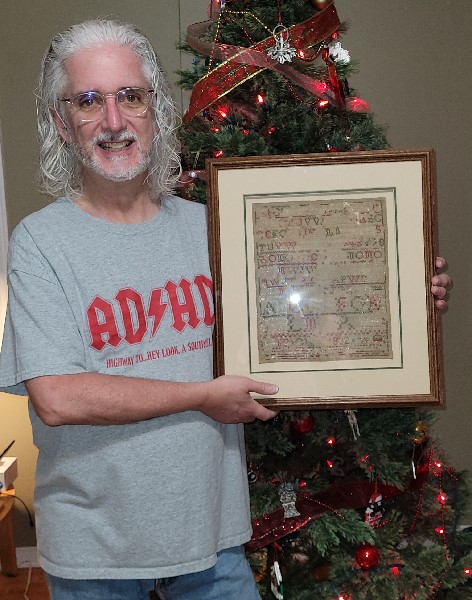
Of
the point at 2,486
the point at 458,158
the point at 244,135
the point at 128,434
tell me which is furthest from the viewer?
the point at 458,158

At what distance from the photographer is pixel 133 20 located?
3021 mm

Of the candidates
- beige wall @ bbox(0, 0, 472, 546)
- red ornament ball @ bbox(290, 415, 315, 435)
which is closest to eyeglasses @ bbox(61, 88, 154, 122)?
red ornament ball @ bbox(290, 415, 315, 435)

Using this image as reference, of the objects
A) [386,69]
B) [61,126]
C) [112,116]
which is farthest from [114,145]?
[386,69]

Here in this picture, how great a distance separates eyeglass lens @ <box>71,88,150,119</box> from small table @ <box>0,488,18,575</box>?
2.00m

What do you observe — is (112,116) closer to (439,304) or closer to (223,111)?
(223,111)

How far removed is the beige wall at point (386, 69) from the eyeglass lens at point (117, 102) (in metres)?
1.72

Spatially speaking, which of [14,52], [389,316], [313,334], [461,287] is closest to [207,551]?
[313,334]

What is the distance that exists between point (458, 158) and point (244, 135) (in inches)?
64.1

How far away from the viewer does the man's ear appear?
149 centimetres

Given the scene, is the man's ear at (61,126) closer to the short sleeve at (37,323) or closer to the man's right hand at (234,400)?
the short sleeve at (37,323)

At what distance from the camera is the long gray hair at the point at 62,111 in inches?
56.9

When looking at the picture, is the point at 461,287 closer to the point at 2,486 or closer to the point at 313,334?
the point at 313,334

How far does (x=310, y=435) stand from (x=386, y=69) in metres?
1.79

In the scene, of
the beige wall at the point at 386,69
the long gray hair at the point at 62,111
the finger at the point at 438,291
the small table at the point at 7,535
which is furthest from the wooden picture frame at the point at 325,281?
the small table at the point at 7,535
